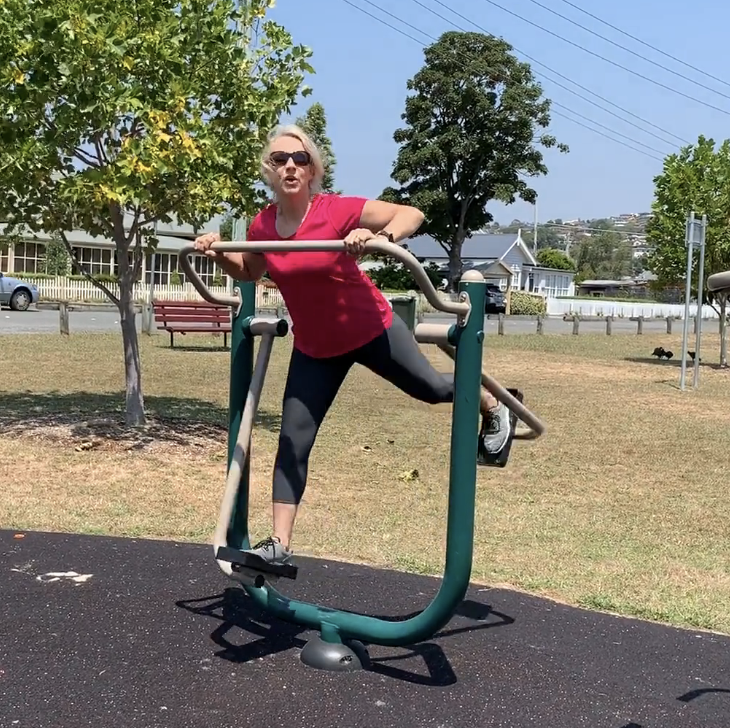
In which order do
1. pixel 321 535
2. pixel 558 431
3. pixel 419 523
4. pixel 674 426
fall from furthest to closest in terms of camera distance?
pixel 674 426, pixel 558 431, pixel 419 523, pixel 321 535

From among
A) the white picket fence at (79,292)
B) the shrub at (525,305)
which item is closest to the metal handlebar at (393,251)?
the white picket fence at (79,292)

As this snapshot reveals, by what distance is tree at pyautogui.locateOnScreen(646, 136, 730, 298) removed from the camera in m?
17.5

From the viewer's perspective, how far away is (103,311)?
31078 millimetres

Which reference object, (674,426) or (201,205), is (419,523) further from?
(674,426)

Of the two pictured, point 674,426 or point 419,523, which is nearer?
point 419,523

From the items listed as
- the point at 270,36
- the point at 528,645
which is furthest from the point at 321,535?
the point at 270,36

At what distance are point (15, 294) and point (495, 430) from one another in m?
26.5

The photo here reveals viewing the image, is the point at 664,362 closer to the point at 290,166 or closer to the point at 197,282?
the point at 197,282

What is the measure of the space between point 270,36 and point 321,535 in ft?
14.1

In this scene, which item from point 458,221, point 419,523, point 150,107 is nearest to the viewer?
point 419,523

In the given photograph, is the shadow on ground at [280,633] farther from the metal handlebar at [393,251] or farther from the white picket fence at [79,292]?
the white picket fence at [79,292]

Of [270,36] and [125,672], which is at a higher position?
[270,36]

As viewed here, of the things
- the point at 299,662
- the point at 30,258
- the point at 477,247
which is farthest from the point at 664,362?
the point at 477,247

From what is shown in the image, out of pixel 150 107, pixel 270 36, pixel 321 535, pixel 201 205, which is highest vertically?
pixel 270 36
